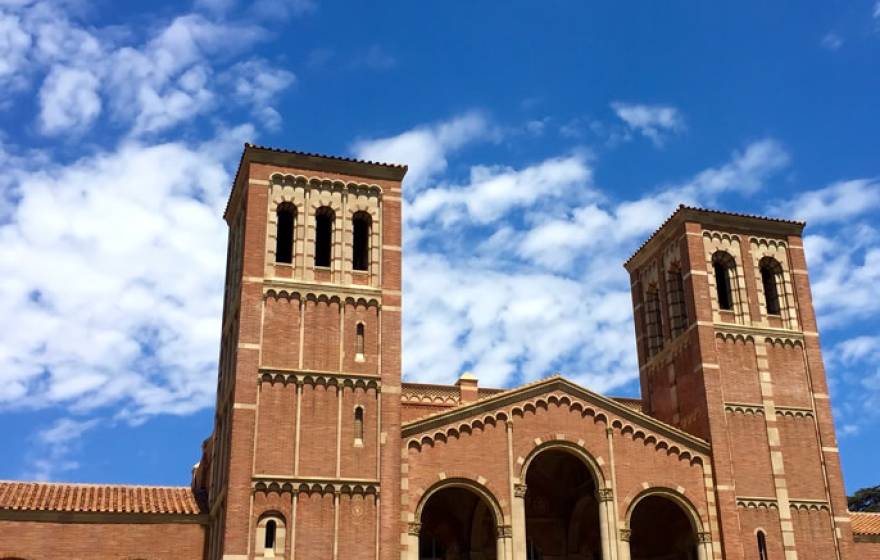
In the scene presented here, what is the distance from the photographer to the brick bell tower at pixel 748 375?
36375 millimetres

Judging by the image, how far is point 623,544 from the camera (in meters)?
34.1

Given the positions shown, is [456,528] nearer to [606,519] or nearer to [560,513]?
[560,513]

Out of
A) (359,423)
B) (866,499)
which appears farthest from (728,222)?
(866,499)

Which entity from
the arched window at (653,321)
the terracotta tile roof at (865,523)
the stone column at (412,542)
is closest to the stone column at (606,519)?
the stone column at (412,542)

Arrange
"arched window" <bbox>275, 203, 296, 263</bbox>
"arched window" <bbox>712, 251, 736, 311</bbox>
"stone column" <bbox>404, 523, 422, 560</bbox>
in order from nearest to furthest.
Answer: "stone column" <bbox>404, 523, 422, 560</bbox>, "arched window" <bbox>275, 203, 296, 263</bbox>, "arched window" <bbox>712, 251, 736, 311</bbox>

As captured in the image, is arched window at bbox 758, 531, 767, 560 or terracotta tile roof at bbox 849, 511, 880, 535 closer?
arched window at bbox 758, 531, 767, 560

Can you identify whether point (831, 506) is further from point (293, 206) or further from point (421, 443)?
point (293, 206)

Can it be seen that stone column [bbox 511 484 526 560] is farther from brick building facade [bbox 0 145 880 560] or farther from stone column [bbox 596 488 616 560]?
stone column [bbox 596 488 616 560]

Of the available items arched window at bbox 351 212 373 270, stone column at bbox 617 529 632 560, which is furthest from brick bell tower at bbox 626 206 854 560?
arched window at bbox 351 212 373 270

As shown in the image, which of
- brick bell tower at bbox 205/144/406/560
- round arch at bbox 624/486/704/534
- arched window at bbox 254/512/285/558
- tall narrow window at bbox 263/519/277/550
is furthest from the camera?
round arch at bbox 624/486/704/534

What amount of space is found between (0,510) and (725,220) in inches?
1111

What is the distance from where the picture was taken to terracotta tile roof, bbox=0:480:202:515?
104 ft

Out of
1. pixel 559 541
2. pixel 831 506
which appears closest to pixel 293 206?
pixel 559 541

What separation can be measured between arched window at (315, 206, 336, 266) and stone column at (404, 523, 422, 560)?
9816 mm
